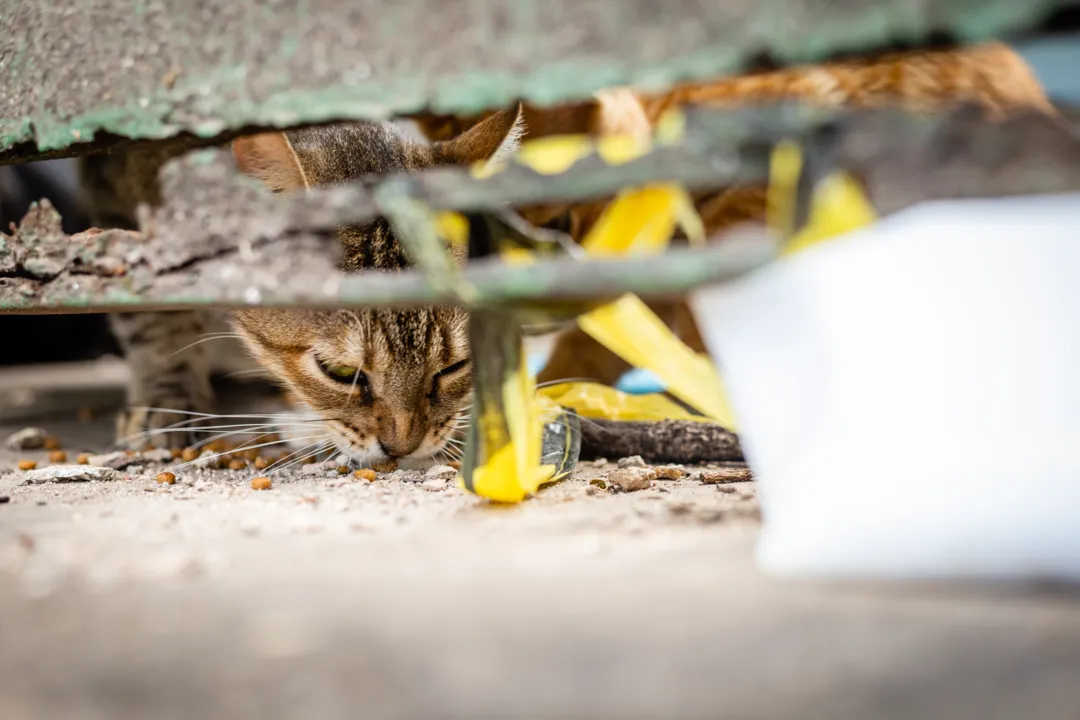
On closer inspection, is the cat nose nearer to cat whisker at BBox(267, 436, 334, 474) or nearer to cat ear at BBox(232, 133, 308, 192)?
cat whisker at BBox(267, 436, 334, 474)

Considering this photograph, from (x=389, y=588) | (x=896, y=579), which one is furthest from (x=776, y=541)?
(x=389, y=588)

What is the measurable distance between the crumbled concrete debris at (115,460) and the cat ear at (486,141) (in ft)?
3.13

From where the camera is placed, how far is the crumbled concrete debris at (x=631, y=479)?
1179 millimetres

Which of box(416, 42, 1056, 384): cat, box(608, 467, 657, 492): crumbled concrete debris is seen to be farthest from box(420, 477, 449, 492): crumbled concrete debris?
box(416, 42, 1056, 384): cat

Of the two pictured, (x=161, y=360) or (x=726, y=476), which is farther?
(x=161, y=360)

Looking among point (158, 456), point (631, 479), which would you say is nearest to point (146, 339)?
point (158, 456)

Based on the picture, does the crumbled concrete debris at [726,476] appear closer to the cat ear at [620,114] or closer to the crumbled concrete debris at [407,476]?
the crumbled concrete debris at [407,476]

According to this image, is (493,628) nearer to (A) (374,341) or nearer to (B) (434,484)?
(B) (434,484)

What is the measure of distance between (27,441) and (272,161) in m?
1.12

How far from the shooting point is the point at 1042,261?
0.72 meters

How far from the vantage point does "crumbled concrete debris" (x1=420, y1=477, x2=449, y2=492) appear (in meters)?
1.20

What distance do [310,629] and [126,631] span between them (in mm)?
174

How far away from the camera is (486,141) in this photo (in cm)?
147

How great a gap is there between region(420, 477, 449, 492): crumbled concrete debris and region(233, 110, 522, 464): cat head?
0.19 metres
